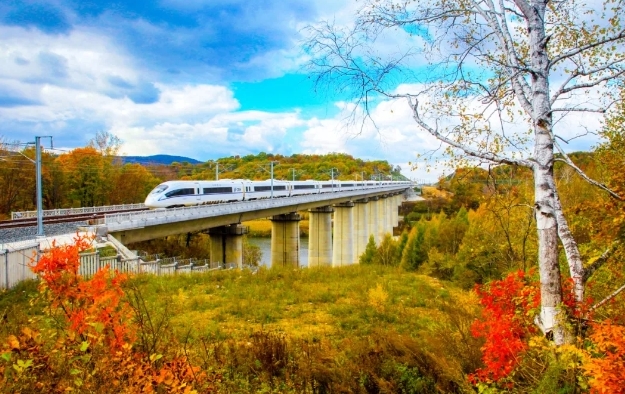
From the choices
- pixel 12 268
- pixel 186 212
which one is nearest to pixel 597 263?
pixel 12 268

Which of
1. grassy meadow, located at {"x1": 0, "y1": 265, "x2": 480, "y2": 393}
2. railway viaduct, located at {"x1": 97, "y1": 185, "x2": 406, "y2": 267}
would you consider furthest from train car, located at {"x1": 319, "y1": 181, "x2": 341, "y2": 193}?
grassy meadow, located at {"x1": 0, "y1": 265, "x2": 480, "y2": 393}

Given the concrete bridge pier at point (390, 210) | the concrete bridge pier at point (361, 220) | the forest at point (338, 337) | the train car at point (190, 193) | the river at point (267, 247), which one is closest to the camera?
the forest at point (338, 337)

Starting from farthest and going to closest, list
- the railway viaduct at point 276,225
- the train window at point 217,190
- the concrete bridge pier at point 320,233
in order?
the concrete bridge pier at point 320,233 < the train window at point 217,190 < the railway viaduct at point 276,225

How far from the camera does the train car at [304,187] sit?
4975 centimetres

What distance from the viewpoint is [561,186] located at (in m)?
17.2

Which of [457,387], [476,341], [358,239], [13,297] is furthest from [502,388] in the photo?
[358,239]

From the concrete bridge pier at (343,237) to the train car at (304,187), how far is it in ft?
23.2

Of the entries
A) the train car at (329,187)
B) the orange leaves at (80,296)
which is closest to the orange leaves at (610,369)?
the orange leaves at (80,296)

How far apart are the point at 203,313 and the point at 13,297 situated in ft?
18.4

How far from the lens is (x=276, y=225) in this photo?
44031 mm

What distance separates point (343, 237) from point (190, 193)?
Result: 33.1 metres

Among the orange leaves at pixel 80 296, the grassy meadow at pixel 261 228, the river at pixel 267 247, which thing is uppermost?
the orange leaves at pixel 80 296

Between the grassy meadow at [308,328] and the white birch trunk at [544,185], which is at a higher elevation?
the white birch trunk at [544,185]

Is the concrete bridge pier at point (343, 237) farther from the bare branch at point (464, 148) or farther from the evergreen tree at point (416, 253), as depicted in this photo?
the bare branch at point (464, 148)
